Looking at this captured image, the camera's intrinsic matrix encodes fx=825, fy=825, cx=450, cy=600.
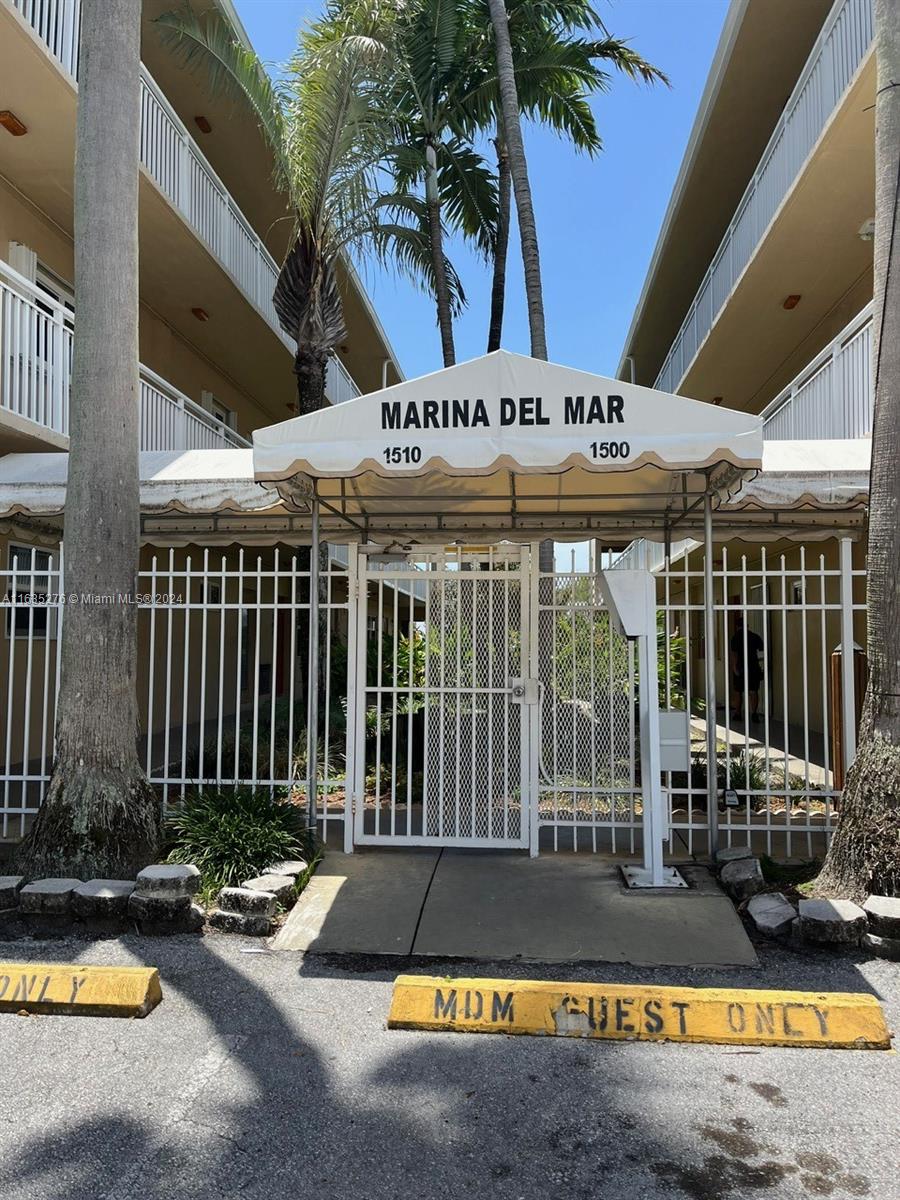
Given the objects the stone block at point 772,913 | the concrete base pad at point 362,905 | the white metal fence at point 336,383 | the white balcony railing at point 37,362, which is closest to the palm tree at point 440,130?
the white metal fence at point 336,383

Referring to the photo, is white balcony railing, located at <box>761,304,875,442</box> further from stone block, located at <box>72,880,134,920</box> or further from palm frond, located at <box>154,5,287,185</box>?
stone block, located at <box>72,880,134,920</box>

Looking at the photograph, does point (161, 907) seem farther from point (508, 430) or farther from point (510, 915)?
point (508, 430)

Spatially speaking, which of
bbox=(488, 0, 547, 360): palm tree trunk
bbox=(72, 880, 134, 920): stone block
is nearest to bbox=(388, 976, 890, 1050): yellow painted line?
bbox=(72, 880, 134, 920): stone block

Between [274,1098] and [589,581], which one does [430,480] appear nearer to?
[589,581]

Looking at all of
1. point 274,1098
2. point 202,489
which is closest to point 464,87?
point 202,489

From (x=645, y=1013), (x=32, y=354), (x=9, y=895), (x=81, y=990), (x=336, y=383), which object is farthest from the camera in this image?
(x=336, y=383)

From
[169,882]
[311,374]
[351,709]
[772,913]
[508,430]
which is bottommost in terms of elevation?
[772,913]

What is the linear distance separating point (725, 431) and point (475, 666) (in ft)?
8.44

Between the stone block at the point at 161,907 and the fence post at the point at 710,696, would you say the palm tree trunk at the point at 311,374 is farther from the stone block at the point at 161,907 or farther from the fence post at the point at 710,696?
the stone block at the point at 161,907

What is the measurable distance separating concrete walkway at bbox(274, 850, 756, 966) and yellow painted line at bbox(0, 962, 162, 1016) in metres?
0.96

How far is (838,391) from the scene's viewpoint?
9305 millimetres

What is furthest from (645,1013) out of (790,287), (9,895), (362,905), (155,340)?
(155,340)

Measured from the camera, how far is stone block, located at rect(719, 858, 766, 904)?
5227 mm

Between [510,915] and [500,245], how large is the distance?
41.6ft
